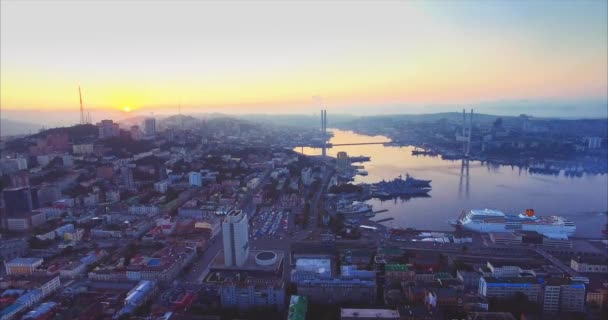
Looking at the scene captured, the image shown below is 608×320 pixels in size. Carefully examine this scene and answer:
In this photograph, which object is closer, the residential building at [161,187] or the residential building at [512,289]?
the residential building at [512,289]

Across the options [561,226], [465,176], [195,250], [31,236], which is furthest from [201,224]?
[465,176]

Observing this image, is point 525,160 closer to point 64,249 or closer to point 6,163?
point 64,249

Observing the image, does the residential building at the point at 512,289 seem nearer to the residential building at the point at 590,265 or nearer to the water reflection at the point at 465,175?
the residential building at the point at 590,265

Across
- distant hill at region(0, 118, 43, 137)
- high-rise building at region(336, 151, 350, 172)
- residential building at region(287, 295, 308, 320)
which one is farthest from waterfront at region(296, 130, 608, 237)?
distant hill at region(0, 118, 43, 137)

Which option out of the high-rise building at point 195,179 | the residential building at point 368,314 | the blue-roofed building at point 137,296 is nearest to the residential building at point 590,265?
the residential building at point 368,314

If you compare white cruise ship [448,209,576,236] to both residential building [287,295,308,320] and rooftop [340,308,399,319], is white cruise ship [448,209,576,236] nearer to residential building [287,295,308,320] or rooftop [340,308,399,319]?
rooftop [340,308,399,319]
